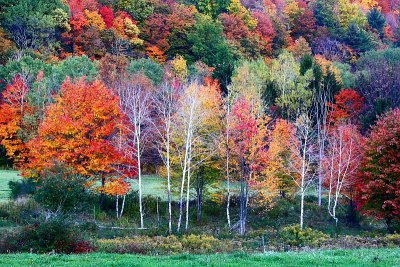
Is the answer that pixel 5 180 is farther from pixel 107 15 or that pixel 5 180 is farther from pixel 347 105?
pixel 107 15

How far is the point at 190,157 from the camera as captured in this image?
118 feet

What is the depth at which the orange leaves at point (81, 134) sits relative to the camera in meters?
39.3

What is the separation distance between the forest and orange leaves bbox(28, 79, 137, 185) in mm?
114

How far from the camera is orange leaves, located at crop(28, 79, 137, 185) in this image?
39281 mm

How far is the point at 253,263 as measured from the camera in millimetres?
Answer: 15742

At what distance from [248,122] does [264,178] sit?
4.96m

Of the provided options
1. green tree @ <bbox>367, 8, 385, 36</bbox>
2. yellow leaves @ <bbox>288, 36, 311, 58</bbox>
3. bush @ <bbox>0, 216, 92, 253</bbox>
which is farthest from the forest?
green tree @ <bbox>367, 8, 385, 36</bbox>

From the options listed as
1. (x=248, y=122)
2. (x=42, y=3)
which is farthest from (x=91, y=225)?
(x=42, y=3)

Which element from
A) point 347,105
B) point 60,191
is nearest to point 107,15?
point 347,105

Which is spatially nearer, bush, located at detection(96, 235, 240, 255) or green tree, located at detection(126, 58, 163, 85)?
bush, located at detection(96, 235, 240, 255)

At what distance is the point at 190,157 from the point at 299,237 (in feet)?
32.1

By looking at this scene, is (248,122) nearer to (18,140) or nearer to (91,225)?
(91,225)

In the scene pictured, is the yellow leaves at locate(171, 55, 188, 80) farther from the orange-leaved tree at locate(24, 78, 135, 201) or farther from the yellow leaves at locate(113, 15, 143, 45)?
the orange-leaved tree at locate(24, 78, 135, 201)

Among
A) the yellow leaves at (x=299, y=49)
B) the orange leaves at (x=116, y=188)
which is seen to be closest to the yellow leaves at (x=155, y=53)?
the yellow leaves at (x=299, y=49)
